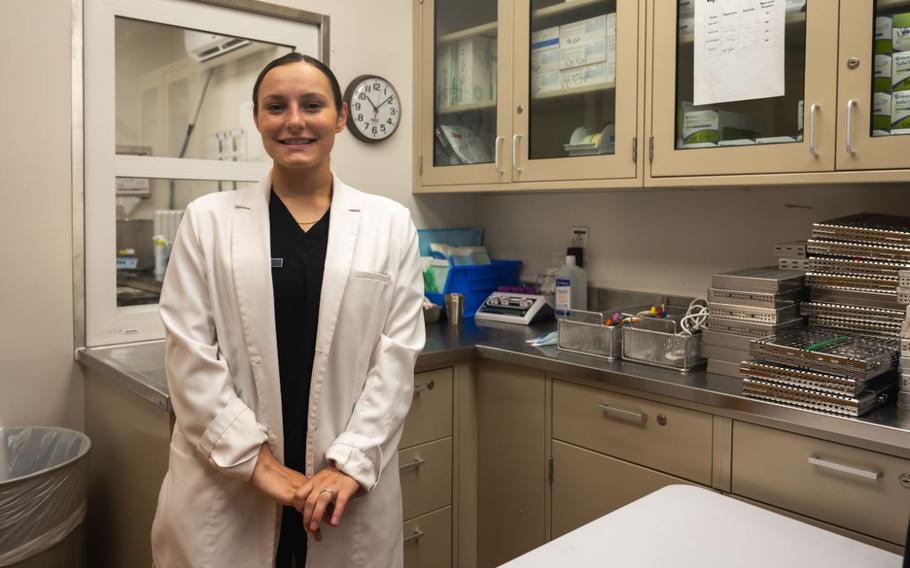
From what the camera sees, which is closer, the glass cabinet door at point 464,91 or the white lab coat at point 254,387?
the white lab coat at point 254,387

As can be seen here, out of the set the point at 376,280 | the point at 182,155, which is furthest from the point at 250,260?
the point at 182,155

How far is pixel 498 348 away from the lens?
216 cm

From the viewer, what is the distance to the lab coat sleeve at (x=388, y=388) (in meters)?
1.40

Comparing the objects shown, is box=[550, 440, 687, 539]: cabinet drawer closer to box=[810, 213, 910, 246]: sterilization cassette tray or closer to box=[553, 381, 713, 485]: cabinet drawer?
box=[553, 381, 713, 485]: cabinet drawer

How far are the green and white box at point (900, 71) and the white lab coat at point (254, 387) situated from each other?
47.8 inches

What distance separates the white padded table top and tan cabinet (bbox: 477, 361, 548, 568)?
855mm

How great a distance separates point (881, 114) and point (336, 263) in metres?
1.28

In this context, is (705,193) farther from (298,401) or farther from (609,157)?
(298,401)

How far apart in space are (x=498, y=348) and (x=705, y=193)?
0.85 meters

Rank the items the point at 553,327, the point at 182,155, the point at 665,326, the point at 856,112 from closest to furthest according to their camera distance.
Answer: the point at 856,112, the point at 665,326, the point at 182,155, the point at 553,327

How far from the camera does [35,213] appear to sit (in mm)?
2035

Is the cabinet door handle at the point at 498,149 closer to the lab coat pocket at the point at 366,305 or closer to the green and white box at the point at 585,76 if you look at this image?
the green and white box at the point at 585,76

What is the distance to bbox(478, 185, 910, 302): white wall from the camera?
6.94ft

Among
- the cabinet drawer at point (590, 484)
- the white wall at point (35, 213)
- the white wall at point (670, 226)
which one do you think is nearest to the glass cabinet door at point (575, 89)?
the white wall at point (670, 226)
